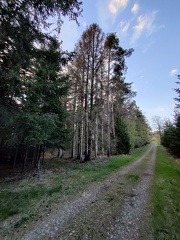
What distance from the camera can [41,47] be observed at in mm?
7645

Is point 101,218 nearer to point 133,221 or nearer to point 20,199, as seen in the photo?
point 133,221

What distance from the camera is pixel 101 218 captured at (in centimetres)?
418

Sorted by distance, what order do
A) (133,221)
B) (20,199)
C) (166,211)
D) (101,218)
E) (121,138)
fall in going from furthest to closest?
(121,138) → (20,199) → (166,211) → (101,218) → (133,221)

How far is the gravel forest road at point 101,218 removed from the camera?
3466 millimetres

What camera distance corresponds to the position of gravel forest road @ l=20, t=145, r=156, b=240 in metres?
3.47

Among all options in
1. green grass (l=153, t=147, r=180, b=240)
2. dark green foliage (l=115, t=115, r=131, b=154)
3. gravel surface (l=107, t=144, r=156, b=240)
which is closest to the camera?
gravel surface (l=107, t=144, r=156, b=240)

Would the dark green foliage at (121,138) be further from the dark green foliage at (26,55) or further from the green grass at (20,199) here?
A: the green grass at (20,199)

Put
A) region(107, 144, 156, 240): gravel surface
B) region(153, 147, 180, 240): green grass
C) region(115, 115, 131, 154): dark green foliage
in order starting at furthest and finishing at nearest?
region(115, 115, 131, 154): dark green foliage → region(153, 147, 180, 240): green grass → region(107, 144, 156, 240): gravel surface

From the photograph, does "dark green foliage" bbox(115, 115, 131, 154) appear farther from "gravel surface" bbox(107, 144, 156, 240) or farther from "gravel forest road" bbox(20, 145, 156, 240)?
"gravel surface" bbox(107, 144, 156, 240)

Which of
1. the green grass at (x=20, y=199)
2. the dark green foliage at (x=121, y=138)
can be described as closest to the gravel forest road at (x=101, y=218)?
the green grass at (x=20, y=199)

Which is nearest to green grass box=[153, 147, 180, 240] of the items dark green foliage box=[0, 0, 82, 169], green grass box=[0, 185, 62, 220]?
green grass box=[0, 185, 62, 220]

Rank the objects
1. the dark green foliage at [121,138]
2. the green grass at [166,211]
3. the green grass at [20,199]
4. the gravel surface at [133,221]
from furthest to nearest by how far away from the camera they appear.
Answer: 1. the dark green foliage at [121,138]
2. the green grass at [20,199]
3. the green grass at [166,211]
4. the gravel surface at [133,221]

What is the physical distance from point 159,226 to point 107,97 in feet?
45.4

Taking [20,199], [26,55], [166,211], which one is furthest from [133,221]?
[26,55]
